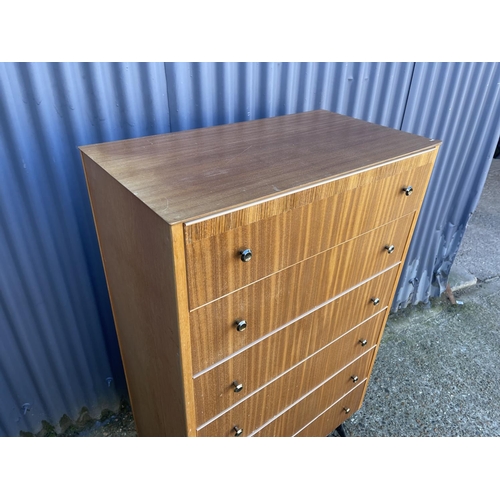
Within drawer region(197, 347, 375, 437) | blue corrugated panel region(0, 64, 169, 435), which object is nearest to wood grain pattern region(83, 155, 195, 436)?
drawer region(197, 347, 375, 437)

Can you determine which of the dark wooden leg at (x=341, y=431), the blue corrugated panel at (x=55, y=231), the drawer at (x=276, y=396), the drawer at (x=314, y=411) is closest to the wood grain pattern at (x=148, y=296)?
the drawer at (x=276, y=396)

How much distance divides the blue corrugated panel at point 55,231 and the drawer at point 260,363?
76 centimetres

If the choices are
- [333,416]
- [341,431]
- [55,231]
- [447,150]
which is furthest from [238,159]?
[447,150]

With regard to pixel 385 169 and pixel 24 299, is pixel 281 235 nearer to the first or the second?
pixel 385 169

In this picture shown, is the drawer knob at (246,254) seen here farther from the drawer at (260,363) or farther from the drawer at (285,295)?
the drawer at (260,363)

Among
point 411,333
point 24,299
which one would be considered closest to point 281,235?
point 24,299

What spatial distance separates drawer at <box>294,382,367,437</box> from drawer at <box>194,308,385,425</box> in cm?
35

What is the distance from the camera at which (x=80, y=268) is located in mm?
1556

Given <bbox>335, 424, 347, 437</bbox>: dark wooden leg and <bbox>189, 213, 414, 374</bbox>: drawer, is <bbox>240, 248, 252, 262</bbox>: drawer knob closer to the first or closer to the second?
<bbox>189, 213, 414, 374</bbox>: drawer

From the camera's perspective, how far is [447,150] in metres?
2.30

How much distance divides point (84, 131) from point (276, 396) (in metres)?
1.12

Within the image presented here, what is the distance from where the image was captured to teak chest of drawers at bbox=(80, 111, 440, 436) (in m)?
0.91

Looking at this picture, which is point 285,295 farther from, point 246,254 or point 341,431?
point 341,431

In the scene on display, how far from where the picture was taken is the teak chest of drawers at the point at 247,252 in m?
0.91
